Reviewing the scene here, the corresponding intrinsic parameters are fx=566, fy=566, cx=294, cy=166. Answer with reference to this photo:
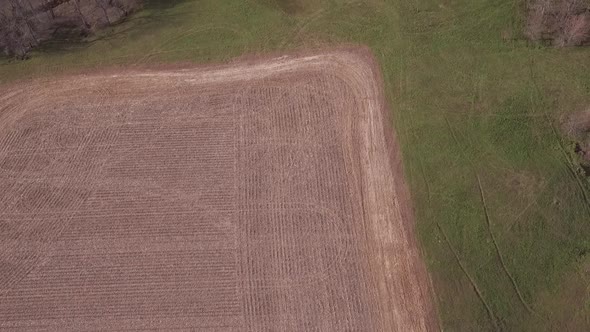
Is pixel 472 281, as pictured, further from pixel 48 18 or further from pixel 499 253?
pixel 48 18

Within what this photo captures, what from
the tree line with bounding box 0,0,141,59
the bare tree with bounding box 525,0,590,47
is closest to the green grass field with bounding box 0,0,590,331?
the bare tree with bounding box 525,0,590,47

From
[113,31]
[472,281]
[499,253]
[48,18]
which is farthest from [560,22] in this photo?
[48,18]

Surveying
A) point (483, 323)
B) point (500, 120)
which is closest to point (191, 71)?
point (500, 120)

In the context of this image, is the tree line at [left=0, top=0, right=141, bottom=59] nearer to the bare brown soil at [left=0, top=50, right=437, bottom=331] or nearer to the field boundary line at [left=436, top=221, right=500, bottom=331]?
the bare brown soil at [left=0, top=50, right=437, bottom=331]

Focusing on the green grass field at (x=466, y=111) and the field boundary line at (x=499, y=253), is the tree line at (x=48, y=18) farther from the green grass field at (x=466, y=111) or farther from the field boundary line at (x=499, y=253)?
the field boundary line at (x=499, y=253)

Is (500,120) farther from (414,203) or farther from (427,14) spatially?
(427,14)
